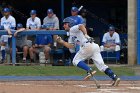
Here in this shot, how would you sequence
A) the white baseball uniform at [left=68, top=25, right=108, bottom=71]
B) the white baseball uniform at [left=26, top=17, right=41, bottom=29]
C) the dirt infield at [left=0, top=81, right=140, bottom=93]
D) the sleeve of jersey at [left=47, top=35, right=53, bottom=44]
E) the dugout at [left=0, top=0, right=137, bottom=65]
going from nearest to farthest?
the dirt infield at [left=0, top=81, right=140, bottom=93] < the white baseball uniform at [left=68, top=25, right=108, bottom=71] < the sleeve of jersey at [left=47, top=35, right=53, bottom=44] < the white baseball uniform at [left=26, top=17, right=41, bottom=29] < the dugout at [left=0, top=0, right=137, bottom=65]

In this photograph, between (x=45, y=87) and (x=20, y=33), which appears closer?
(x=45, y=87)

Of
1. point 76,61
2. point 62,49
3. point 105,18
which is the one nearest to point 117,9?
point 105,18

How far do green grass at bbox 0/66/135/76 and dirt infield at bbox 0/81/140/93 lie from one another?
57.2 inches

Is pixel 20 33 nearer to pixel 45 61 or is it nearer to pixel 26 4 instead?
pixel 45 61

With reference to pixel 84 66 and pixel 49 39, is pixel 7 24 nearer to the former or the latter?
pixel 49 39

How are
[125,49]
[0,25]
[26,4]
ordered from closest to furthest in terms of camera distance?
[0,25]
[125,49]
[26,4]

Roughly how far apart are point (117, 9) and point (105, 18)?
0.72m

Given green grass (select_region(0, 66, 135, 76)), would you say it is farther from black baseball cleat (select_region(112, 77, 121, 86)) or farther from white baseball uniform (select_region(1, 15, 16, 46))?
black baseball cleat (select_region(112, 77, 121, 86))

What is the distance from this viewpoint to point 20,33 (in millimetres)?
17500

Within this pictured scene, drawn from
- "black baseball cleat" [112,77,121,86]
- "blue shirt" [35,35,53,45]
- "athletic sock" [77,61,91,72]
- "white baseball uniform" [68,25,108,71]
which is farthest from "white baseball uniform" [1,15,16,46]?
"black baseball cleat" [112,77,121,86]

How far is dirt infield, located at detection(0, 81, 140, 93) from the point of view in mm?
11742

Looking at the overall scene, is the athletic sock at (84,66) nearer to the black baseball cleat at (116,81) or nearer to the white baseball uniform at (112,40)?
the black baseball cleat at (116,81)

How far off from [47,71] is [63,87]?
346 centimetres

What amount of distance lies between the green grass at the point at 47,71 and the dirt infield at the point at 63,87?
4.77ft
